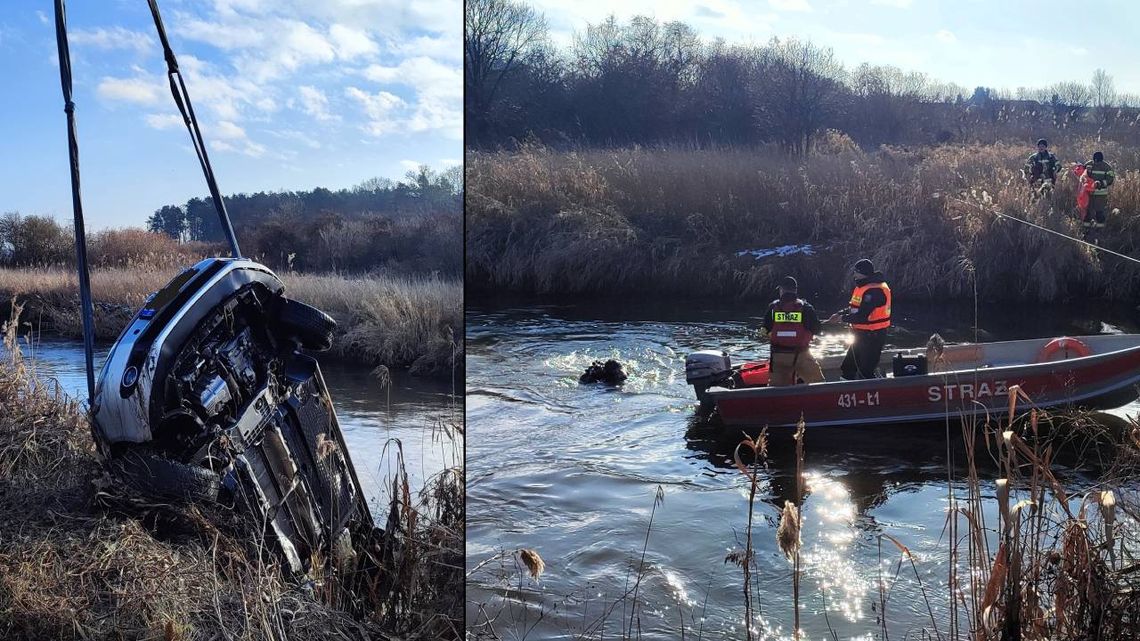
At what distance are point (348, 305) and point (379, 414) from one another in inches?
50.0

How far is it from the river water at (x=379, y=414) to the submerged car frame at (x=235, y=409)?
231 millimetres

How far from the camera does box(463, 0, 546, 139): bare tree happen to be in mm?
24406

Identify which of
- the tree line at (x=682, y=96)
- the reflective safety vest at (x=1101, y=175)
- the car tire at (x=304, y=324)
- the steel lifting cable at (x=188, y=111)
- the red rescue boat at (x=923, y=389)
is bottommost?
the red rescue boat at (x=923, y=389)

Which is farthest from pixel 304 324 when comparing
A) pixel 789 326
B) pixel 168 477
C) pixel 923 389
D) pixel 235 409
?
pixel 923 389

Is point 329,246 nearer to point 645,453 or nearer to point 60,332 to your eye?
point 60,332

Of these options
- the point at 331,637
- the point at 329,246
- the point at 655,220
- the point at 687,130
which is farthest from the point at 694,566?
the point at 687,130

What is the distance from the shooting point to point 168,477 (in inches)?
92.7

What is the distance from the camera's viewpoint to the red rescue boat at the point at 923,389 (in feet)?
25.3

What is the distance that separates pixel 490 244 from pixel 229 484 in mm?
13949

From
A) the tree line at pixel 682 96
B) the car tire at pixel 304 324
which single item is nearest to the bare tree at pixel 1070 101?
the tree line at pixel 682 96

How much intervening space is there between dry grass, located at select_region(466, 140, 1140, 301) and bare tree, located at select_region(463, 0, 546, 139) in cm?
701

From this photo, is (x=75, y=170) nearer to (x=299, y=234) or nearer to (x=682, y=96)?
(x=299, y=234)

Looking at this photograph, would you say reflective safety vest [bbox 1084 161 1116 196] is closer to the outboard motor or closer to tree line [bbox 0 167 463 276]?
the outboard motor

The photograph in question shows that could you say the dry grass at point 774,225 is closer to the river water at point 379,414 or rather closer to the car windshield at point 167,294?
the river water at point 379,414
